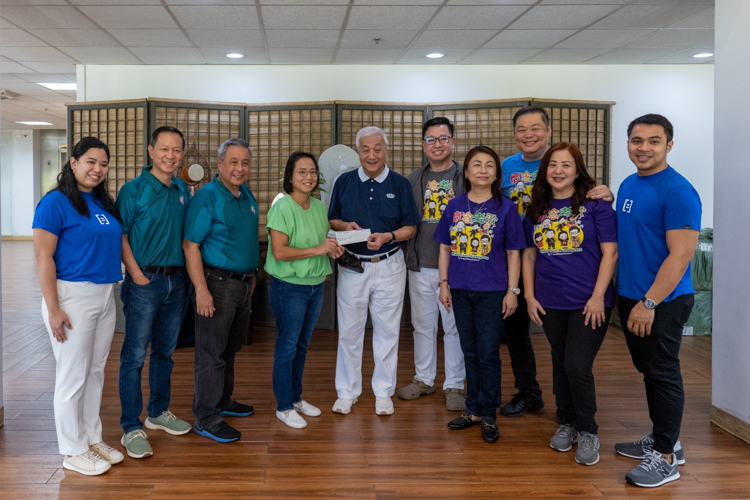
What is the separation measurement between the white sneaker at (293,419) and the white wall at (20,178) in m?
15.2

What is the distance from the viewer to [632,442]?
2.74 m

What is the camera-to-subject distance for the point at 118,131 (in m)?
5.77

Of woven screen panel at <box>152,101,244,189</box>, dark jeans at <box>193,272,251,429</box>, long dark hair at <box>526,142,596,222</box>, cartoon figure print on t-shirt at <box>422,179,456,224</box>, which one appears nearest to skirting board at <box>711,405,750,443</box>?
long dark hair at <box>526,142,596,222</box>

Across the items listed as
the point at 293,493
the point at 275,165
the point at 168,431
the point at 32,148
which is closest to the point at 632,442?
the point at 293,493

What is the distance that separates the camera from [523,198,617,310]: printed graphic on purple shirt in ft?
8.09

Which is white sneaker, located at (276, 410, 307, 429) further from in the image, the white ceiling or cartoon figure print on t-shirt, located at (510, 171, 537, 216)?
the white ceiling

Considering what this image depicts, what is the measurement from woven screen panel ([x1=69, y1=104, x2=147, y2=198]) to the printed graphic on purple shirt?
454 cm

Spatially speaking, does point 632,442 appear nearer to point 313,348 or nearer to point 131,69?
point 313,348

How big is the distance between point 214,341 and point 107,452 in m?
0.66

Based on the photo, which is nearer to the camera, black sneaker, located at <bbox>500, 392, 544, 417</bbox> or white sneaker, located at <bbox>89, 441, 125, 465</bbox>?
white sneaker, located at <bbox>89, 441, 125, 465</bbox>

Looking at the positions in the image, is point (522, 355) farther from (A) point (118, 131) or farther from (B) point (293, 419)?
(A) point (118, 131)

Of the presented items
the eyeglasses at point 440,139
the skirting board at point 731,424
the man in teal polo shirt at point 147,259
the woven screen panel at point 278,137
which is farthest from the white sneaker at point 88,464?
the woven screen panel at point 278,137

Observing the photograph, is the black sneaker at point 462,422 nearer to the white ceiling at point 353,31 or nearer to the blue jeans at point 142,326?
the blue jeans at point 142,326

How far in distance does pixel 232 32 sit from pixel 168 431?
3.60m
